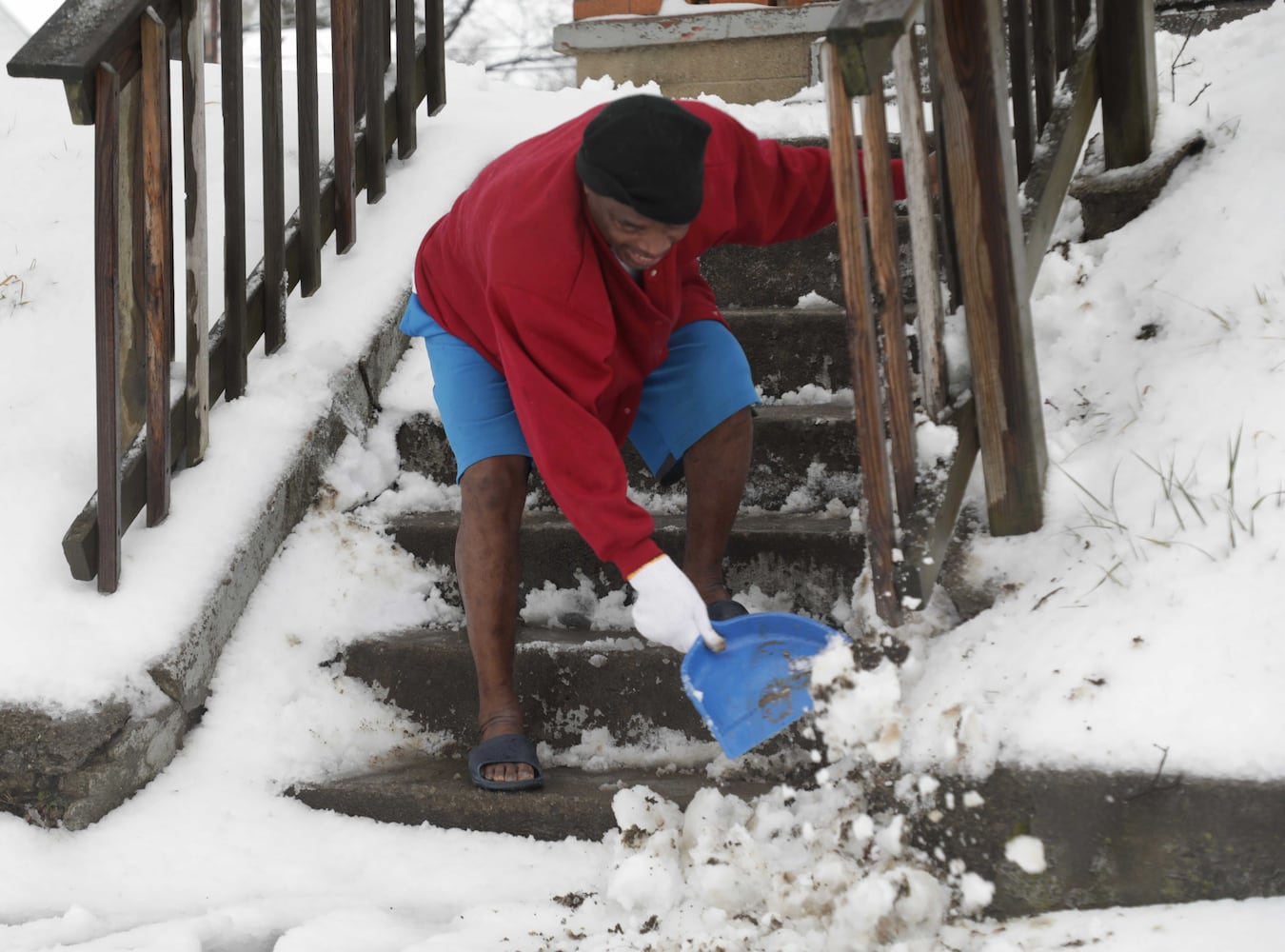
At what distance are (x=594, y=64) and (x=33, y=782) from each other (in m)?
3.82

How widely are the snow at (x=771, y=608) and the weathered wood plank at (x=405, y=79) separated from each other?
87 centimetres

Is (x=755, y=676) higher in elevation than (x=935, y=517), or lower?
lower

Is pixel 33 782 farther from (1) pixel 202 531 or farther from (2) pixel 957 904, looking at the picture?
(2) pixel 957 904

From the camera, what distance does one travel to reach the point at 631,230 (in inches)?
74.6

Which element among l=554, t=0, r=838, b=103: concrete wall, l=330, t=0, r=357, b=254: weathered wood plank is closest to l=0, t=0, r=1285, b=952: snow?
l=330, t=0, r=357, b=254: weathered wood plank

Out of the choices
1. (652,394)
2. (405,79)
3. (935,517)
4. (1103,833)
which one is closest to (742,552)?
(652,394)

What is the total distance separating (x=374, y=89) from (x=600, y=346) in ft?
5.46

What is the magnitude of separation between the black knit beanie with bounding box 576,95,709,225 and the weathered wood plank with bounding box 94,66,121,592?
980mm

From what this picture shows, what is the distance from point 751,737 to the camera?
1.93 m

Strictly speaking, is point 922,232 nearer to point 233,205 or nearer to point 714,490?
point 714,490

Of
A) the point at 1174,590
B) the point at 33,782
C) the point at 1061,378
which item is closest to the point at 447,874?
the point at 33,782

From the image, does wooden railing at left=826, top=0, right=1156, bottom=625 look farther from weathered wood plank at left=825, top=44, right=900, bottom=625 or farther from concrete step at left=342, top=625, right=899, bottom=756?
concrete step at left=342, top=625, right=899, bottom=756

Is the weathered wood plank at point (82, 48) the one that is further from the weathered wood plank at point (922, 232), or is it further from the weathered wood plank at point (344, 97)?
the weathered wood plank at point (922, 232)

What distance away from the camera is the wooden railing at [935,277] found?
1652mm
